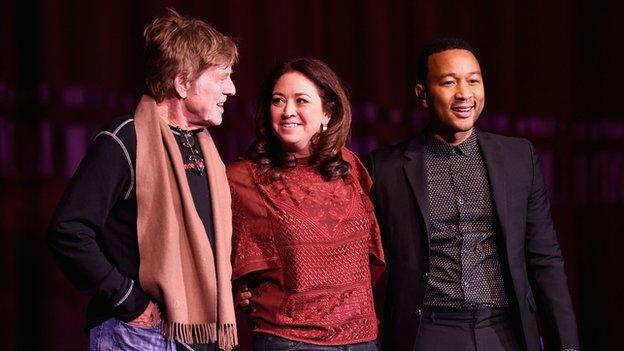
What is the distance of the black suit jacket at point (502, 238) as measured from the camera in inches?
100

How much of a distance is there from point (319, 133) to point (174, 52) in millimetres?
529

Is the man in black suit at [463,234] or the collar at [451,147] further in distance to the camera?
the collar at [451,147]

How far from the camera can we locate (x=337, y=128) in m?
2.55

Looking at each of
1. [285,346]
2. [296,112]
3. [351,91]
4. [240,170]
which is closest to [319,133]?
[296,112]

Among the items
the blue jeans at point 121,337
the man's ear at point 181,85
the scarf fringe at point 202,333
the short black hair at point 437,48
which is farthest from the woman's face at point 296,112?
the blue jeans at point 121,337

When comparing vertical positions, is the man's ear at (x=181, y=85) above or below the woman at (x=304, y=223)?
above

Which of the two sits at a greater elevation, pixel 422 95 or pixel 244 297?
pixel 422 95

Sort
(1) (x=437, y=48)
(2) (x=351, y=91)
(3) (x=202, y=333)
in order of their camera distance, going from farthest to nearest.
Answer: (2) (x=351, y=91), (1) (x=437, y=48), (3) (x=202, y=333)

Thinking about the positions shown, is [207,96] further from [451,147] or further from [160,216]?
[451,147]

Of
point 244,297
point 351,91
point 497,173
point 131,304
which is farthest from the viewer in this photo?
point 351,91

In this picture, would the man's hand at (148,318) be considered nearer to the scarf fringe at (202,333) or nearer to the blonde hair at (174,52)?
the scarf fringe at (202,333)

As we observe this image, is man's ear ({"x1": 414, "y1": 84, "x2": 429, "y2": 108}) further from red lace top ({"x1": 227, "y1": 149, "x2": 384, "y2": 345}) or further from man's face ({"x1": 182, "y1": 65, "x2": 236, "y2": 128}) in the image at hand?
man's face ({"x1": 182, "y1": 65, "x2": 236, "y2": 128})

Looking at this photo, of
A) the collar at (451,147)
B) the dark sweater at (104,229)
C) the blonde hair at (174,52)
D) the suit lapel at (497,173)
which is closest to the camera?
the dark sweater at (104,229)

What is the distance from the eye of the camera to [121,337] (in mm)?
2049
